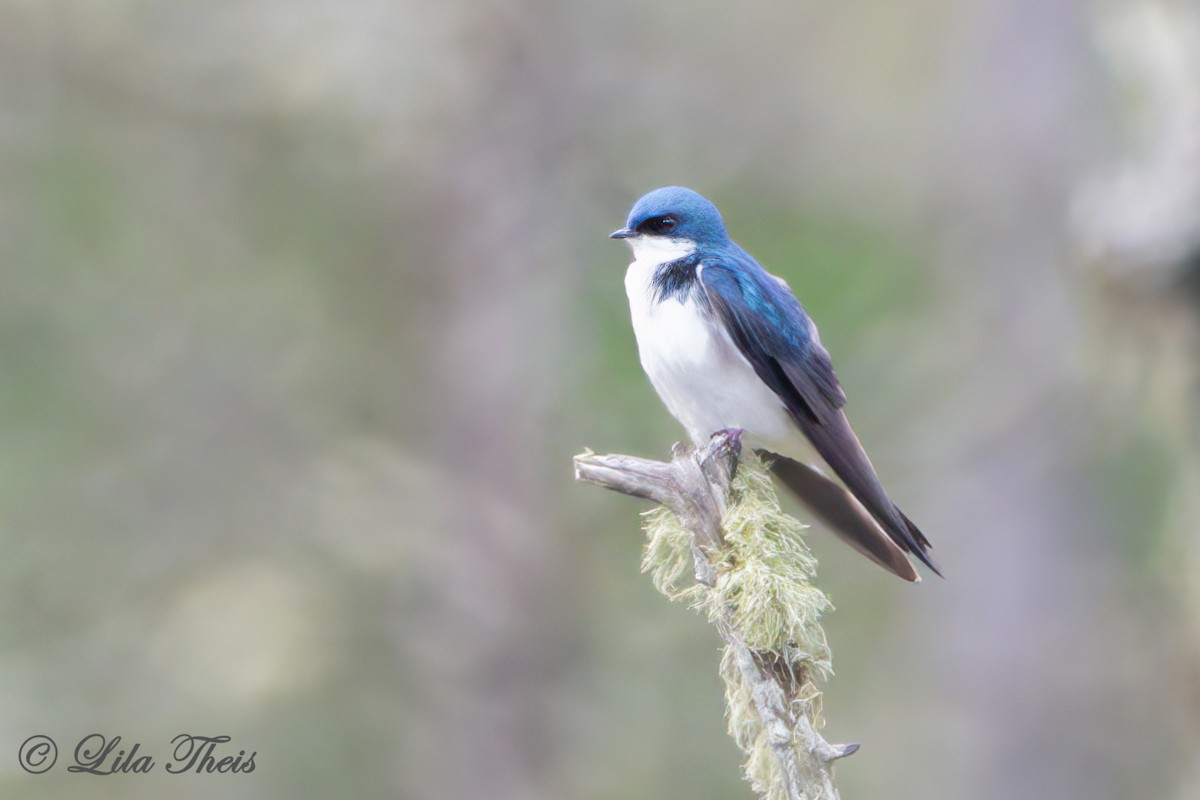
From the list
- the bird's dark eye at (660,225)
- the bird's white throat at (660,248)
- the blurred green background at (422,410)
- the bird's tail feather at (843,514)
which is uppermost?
the blurred green background at (422,410)

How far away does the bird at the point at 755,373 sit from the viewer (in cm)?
343

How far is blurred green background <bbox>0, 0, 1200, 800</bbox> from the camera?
6754 mm

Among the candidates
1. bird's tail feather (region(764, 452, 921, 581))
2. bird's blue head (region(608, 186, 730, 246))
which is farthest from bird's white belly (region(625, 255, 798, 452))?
bird's blue head (region(608, 186, 730, 246))

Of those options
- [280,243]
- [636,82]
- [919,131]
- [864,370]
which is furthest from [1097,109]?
[280,243]

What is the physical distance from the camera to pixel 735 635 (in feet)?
8.38

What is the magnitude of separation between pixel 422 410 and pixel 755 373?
14.1 feet

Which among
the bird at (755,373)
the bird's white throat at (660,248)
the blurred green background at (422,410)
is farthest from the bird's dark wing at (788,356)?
the blurred green background at (422,410)

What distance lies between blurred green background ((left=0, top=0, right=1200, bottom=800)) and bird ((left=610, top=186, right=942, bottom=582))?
2.94 meters

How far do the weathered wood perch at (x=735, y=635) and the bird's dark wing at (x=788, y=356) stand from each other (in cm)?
31

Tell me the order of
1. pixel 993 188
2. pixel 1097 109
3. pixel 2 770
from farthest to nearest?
pixel 993 188
pixel 1097 109
pixel 2 770

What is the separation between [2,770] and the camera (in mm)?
5973

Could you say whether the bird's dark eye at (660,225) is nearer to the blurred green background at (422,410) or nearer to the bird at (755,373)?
the bird at (755,373)

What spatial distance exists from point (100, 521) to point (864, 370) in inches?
177

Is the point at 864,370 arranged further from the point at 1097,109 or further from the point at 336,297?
the point at 336,297
